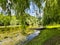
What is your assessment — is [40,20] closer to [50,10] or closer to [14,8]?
[50,10]

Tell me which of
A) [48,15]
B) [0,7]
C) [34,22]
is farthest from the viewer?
[48,15]

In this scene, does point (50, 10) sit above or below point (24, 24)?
above

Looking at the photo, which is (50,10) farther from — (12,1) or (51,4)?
(12,1)

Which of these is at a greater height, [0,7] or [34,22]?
[0,7]

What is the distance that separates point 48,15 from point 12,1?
85.0 inches

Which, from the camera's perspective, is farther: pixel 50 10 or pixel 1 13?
pixel 50 10

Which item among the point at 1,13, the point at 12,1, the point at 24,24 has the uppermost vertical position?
the point at 12,1

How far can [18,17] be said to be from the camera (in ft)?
23.2

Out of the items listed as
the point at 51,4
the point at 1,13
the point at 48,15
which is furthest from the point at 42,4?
the point at 1,13

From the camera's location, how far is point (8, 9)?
6.84 meters

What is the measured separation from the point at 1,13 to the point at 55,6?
2.36 meters

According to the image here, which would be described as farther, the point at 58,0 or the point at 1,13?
the point at 58,0

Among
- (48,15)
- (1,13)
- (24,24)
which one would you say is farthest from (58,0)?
(1,13)

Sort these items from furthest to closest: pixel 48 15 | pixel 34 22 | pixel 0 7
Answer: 1. pixel 48 15
2. pixel 34 22
3. pixel 0 7
